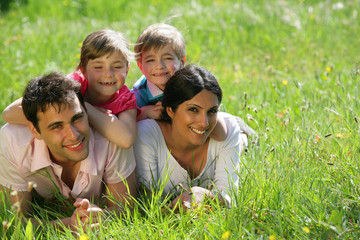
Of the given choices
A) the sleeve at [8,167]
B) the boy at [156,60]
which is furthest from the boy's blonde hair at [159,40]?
the sleeve at [8,167]

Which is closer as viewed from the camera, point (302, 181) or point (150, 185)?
point (302, 181)

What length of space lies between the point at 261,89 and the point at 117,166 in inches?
109

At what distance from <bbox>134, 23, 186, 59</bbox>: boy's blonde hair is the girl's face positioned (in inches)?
18.1

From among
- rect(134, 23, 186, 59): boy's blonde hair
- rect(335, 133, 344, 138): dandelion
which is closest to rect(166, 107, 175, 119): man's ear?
rect(134, 23, 186, 59): boy's blonde hair

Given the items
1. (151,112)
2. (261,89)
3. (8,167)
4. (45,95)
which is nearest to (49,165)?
(8,167)

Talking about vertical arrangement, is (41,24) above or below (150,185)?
above

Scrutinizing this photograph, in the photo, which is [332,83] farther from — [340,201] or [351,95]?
[340,201]

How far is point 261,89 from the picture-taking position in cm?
592

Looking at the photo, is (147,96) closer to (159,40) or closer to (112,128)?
(159,40)

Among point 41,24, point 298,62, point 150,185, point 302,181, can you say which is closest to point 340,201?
point 302,181

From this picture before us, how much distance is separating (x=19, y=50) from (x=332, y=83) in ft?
13.9

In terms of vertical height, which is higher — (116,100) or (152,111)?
(116,100)

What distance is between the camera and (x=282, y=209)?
319cm

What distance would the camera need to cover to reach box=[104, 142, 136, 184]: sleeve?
11.8ft
